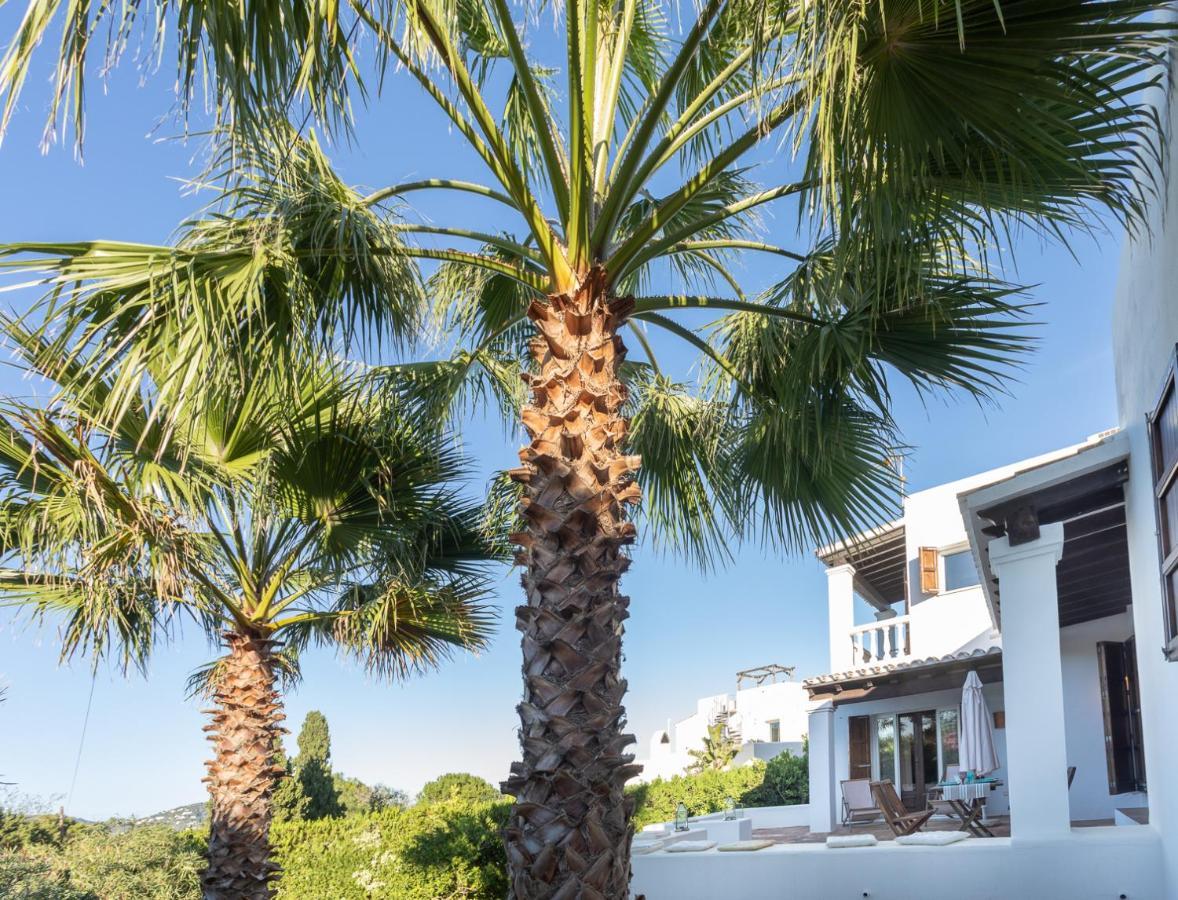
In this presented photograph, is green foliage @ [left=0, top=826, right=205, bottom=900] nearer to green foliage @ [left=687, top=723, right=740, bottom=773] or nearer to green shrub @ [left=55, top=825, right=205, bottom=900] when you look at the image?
green shrub @ [left=55, top=825, right=205, bottom=900]

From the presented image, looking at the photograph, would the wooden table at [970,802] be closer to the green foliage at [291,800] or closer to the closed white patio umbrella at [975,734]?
the closed white patio umbrella at [975,734]

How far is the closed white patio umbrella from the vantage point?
41.8 feet

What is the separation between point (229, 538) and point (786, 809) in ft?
46.1

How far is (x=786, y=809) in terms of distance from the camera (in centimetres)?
1973

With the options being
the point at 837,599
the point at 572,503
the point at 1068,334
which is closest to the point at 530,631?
the point at 572,503

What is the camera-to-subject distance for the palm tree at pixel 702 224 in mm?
4168

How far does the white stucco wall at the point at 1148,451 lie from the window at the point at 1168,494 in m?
0.36

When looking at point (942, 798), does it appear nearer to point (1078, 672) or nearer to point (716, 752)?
point (1078, 672)

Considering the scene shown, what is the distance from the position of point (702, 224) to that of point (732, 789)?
830 inches

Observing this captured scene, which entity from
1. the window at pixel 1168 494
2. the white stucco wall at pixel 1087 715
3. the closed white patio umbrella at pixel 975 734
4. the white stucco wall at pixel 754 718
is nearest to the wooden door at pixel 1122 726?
the white stucco wall at pixel 1087 715

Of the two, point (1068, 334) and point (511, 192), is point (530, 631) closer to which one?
point (511, 192)

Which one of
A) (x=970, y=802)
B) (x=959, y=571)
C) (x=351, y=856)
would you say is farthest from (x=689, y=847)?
(x=959, y=571)

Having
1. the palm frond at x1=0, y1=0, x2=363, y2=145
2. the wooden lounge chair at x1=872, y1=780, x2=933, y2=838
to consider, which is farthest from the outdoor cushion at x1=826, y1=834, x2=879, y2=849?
the palm frond at x1=0, y1=0, x2=363, y2=145

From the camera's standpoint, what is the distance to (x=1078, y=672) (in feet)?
48.6
